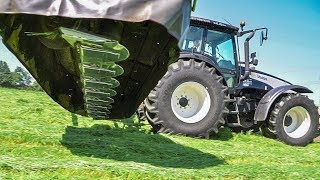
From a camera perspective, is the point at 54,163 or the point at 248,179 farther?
the point at 248,179

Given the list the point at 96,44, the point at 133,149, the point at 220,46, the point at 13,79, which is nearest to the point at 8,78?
the point at 13,79

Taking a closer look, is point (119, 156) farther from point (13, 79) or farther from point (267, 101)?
point (13, 79)

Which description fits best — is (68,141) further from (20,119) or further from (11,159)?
(20,119)

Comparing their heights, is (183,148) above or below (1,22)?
below

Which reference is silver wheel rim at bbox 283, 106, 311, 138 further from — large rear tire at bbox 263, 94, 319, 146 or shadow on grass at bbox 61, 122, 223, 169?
shadow on grass at bbox 61, 122, 223, 169

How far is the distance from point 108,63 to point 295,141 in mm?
5458

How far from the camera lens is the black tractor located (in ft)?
21.2

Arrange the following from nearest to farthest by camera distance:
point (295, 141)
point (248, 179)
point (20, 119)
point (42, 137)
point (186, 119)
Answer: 1. point (248, 179)
2. point (42, 137)
3. point (20, 119)
4. point (186, 119)
5. point (295, 141)

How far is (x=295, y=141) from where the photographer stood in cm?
773

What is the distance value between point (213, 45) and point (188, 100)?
52.8 inches

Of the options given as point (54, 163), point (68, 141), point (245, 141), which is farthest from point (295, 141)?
point (54, 163)

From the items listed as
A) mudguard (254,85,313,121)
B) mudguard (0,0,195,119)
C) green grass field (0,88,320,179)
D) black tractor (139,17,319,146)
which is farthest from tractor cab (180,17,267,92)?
mudguard (0,0,195,119)

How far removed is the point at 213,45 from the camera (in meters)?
7.59

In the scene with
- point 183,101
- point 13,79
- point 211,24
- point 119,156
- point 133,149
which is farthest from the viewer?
point 13,79
